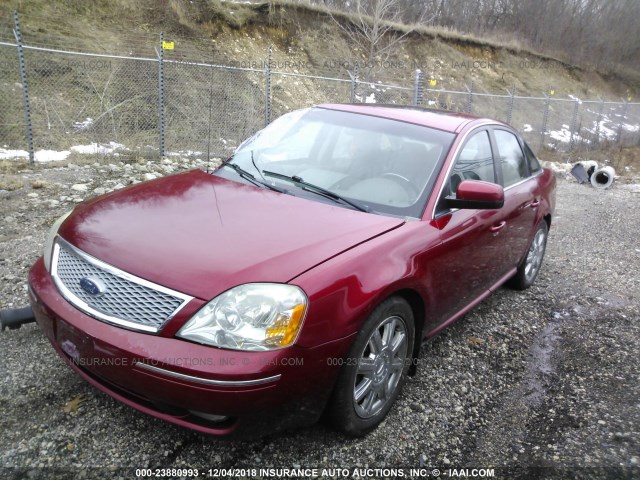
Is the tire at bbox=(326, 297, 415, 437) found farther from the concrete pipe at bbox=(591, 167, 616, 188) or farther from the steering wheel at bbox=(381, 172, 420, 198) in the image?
the concrete pipe at bbox=(591, 167, 616, 188)

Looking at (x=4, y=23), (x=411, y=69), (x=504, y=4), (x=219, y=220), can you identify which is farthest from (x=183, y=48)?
(x=504, y=4)

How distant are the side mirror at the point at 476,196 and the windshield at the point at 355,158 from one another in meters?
0.18

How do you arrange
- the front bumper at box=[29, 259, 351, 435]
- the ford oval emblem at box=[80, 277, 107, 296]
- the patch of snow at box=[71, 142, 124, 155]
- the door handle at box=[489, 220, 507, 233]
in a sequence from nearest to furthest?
the front bumper at box=[29, 259, 351, 435], the ford oval emblem at box=[80, 277, 107, 296], the door handle at box=[489, 220, 507, 233], the patch of snow at box=[71, 142, 124, 155]

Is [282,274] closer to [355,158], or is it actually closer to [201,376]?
[201,376]

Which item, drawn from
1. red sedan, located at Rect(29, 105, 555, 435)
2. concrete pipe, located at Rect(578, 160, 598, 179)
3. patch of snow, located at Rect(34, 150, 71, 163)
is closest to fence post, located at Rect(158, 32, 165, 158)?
patch of snow, located at Rect(34, 150, 71, 163)

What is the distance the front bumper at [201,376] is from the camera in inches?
78.3

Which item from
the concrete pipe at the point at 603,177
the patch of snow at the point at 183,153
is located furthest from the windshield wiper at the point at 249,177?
the concrete pipe at the point at 603,177

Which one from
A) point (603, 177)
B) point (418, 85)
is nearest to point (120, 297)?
point (418, 85)

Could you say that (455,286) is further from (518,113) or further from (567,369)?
(518,113)

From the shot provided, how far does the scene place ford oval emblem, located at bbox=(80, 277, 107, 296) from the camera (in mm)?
2227

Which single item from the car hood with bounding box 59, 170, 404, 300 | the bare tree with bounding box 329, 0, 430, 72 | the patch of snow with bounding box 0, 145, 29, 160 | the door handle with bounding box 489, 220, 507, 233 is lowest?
the patch of snow with bounding box 0, 145, 29, 160

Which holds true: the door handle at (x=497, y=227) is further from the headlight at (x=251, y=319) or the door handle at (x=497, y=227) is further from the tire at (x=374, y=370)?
the headlight at (x=251, y=319)

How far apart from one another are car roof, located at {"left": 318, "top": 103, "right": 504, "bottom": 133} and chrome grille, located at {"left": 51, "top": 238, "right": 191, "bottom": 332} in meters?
2.17

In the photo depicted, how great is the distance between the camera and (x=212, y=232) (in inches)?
96.9
